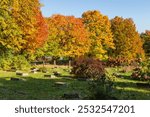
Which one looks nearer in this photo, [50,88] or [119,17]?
[50,88]

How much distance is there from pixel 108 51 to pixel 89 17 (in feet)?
23.3

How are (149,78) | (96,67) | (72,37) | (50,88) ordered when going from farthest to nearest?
(72,37) → (96,67) → (149,78) → (50,88)

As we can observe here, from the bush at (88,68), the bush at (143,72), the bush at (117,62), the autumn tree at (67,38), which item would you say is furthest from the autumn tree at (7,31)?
the autumn tree at (67,38)

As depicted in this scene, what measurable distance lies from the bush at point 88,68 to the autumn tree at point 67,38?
3076cm

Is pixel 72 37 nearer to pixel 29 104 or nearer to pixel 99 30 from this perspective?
pixel 99 30

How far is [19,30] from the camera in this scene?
40.8m

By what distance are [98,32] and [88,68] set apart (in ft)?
136

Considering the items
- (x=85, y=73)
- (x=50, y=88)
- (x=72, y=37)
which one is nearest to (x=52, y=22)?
(x=72, y=37)

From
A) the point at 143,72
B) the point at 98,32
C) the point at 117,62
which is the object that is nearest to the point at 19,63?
the point at 117,62

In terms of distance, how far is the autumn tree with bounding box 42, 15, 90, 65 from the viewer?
6218 centimetres

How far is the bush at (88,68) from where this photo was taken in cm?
2941

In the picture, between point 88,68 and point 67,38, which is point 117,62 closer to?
point 67,38

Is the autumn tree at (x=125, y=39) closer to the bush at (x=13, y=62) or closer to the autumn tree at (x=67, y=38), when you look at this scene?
the autumn tree at (x=67, y=38)

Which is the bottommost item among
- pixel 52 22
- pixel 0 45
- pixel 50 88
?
pixel 50 88
